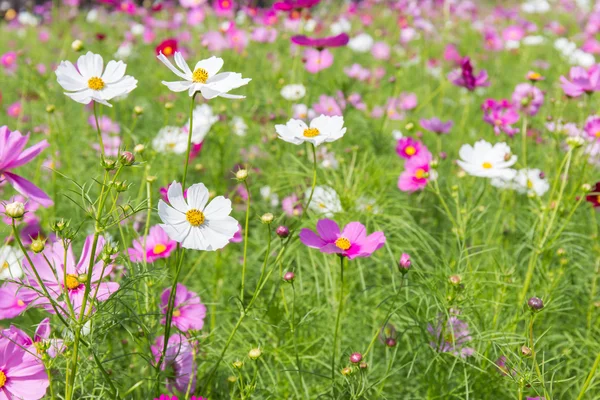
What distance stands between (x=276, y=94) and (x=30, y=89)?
4.68 feet

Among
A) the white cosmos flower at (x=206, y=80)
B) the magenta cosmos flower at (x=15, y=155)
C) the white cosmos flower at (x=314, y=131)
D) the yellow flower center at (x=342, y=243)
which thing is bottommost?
the yellow flower center at (x=342, y=243)

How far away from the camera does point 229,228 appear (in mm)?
841

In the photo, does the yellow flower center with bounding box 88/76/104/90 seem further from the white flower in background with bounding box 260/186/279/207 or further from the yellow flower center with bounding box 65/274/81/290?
the white flower in background with bounding box 260/186/279/207

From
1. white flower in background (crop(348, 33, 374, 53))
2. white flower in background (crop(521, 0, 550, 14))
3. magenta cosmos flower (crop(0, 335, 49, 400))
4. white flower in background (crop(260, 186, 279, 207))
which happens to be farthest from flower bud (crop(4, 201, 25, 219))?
white flower in background (crop(521, 0, 550, 14))

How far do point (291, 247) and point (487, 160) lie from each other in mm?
585

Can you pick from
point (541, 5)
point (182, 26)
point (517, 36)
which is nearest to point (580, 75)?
point (517, 36)

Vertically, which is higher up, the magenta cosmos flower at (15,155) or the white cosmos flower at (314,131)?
the magenta cosmos flower at (15,155)

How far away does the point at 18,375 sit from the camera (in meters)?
0.81

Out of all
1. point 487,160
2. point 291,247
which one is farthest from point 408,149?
point 291,247

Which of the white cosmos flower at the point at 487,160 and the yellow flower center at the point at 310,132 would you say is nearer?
the yellow flower center at the point at 310,132

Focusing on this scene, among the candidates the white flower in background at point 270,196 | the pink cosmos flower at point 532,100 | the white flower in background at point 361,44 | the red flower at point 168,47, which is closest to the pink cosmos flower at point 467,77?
the pink cosmos flower at point 532,100

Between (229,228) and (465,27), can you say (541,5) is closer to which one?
(465,27)

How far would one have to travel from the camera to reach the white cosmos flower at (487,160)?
1.38 m

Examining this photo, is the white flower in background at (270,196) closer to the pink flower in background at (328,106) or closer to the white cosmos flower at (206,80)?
the pink flower in background at (328,106)
